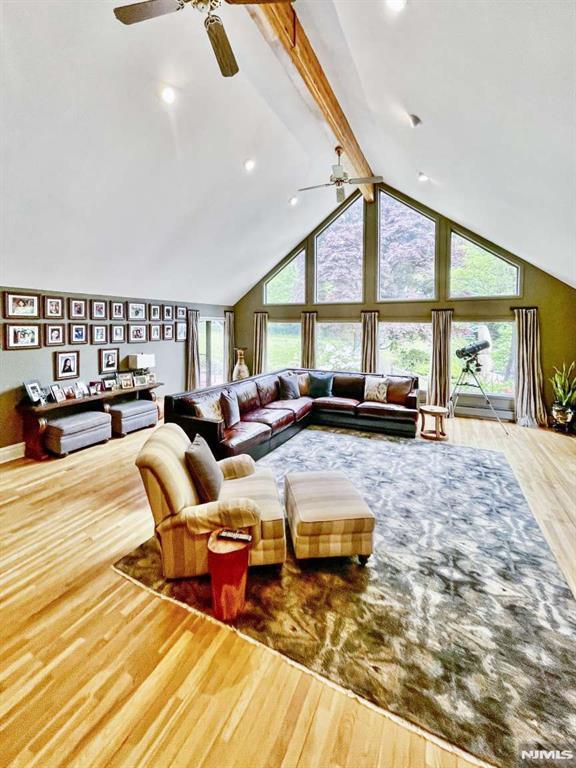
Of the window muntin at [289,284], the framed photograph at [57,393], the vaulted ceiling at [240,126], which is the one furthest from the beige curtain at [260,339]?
the framed photograph at [57,393]

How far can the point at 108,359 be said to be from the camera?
590 centimetres

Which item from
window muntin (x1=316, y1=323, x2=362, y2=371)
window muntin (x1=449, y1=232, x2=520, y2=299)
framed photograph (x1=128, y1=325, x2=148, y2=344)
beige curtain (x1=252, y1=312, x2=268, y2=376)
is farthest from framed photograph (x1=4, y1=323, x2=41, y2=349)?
Answer: window muntin (x1=449, y1=232, x2=520, y2=299)

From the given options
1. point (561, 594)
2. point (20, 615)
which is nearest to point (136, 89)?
point (20, 615)

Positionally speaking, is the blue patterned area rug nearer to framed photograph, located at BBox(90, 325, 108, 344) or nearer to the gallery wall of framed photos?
the gallery wall of framed photos

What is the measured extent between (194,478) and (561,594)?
→ 2.44m

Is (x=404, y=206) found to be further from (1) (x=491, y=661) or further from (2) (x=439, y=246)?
(1) (x=491, y=661)

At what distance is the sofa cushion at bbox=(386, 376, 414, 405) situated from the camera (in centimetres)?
584

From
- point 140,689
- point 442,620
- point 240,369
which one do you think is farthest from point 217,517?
point 240,369

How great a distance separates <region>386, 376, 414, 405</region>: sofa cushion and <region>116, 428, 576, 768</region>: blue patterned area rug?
8.39ft

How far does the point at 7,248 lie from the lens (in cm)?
391

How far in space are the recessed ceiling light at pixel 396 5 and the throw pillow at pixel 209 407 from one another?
3.69 m

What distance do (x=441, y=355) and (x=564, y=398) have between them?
Result: 2079 millimetres

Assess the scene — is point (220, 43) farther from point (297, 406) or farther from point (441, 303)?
point (441, 303)

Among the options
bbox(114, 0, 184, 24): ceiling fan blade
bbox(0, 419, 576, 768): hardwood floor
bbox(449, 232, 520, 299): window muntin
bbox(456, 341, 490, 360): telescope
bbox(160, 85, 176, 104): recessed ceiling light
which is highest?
bbox(160, 85, 176, 104): recessed ceiling light
